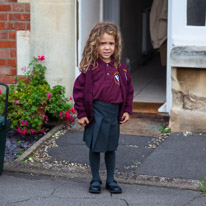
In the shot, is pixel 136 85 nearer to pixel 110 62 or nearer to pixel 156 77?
pixel 156 77

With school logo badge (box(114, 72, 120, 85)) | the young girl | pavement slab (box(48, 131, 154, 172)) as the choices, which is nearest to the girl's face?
the young girl

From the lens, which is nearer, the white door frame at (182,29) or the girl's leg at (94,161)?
the girl's leg at (94,161)

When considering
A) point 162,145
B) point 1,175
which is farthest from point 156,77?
point 1,175

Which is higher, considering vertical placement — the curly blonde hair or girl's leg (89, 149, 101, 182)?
the curly blonde hair

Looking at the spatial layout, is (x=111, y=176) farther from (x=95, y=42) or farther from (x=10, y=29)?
(x=10, y=29)

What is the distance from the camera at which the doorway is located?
25.5ft

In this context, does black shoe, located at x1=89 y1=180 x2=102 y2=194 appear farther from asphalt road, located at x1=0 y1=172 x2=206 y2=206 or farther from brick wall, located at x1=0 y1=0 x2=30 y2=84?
brick wall, located at x1=0 y1=0 x2=30 y2=84

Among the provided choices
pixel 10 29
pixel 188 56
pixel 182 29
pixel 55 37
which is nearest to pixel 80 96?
pixel 188 56

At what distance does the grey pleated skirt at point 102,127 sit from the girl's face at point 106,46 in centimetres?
43

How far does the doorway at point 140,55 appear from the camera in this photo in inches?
306

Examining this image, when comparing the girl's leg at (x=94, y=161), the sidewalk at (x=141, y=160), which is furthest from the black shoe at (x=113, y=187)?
the sidewalk at (x=141, y=160)

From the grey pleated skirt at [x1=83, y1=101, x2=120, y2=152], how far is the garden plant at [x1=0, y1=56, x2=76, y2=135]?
5.84ft

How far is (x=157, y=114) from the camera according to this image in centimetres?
680

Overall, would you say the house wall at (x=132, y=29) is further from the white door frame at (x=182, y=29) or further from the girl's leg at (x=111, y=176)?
the girl's leg at (x=111, y=176)
